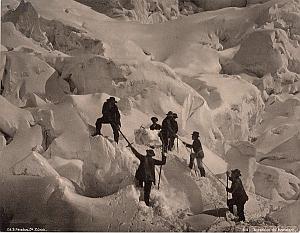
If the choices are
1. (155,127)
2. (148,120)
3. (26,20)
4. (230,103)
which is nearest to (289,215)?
(155,127)

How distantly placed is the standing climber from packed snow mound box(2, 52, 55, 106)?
5.22 ft

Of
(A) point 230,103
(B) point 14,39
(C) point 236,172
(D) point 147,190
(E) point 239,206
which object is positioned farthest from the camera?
(B) point 14,39

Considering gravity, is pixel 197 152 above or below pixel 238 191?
above

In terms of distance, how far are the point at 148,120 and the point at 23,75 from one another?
4.96 ft

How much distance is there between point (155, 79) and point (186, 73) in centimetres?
70

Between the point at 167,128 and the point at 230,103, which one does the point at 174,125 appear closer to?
the point at 167,128

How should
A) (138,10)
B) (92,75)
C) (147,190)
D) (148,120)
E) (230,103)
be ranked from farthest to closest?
(138,10)
(230,103)
(92,75)
(148,120)
(147,190)

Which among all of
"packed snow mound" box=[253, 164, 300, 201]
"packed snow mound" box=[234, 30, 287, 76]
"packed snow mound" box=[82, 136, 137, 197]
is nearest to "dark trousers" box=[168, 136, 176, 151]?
"packed snow mound" box=[82, 136, 137, 197]

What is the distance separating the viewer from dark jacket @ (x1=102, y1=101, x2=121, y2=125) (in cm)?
566

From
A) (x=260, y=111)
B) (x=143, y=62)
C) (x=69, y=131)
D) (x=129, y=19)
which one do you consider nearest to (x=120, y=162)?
(x=69, y=131)

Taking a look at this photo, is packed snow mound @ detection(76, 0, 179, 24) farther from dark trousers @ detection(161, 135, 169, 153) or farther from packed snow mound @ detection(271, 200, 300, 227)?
packed snow mound @ detection(271, 200, 300, 227)

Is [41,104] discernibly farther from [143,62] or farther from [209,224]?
[209,224]

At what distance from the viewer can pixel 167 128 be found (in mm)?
5766

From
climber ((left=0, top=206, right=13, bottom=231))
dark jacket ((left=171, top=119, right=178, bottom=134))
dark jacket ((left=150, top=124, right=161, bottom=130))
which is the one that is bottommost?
climber ((left=0, top=206, right=13, bottom=231))
